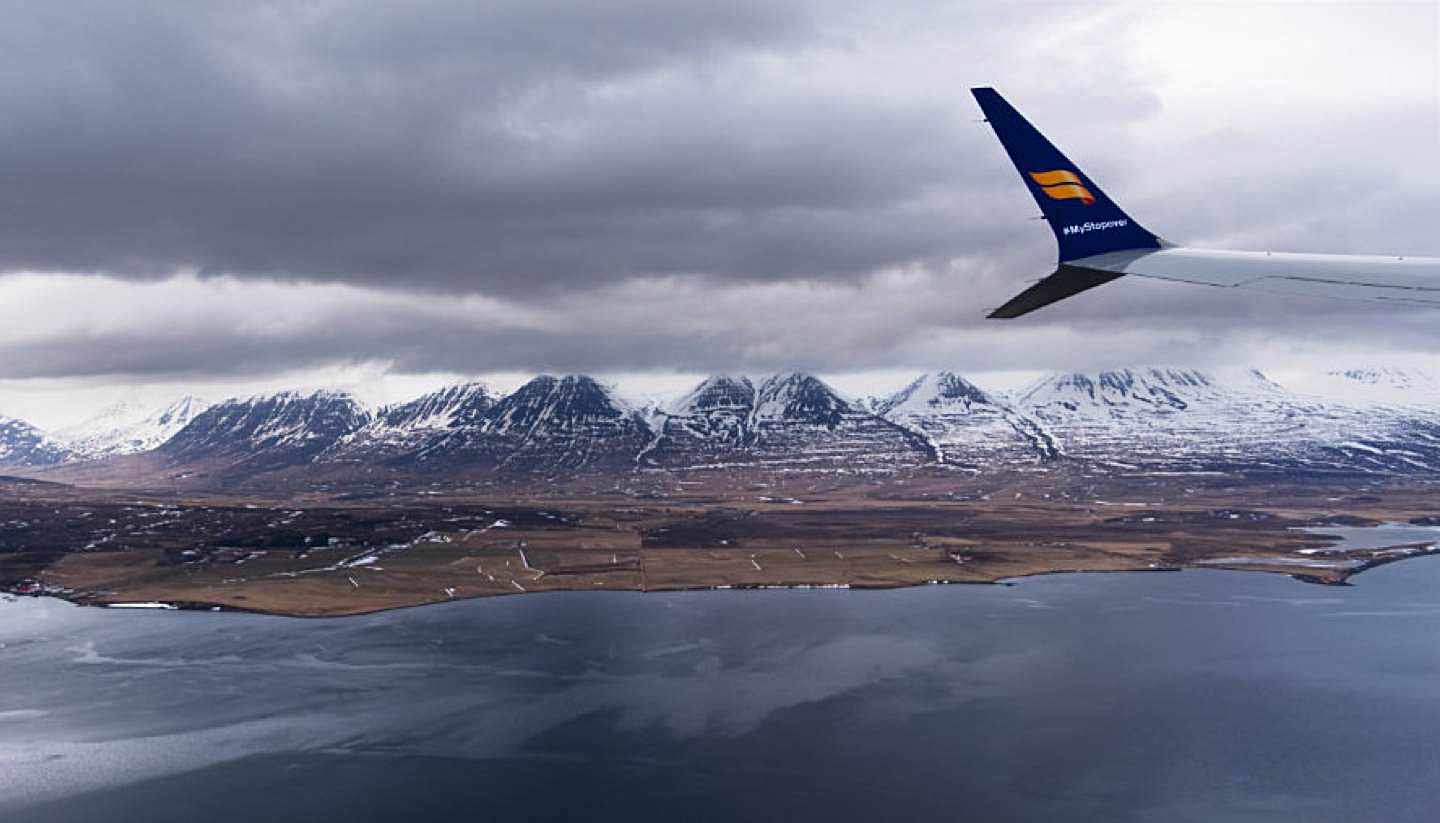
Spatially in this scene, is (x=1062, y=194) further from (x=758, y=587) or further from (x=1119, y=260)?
(x=758, y=587)

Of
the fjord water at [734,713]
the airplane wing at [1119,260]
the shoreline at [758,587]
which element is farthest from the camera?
the shoreline at [758,587]

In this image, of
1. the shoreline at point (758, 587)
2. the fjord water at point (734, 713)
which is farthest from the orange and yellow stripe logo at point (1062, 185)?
the shoreline at point (758, 587)

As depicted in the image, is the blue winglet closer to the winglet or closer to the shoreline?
the winglet

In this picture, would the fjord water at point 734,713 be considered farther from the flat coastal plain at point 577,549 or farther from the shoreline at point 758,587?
the flat coastal plain at point 577,549

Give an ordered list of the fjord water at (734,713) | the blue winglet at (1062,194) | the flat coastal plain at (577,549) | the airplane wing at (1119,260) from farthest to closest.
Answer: the flat coastal plain at (577,549), the fjord water at (734,713), the blue winglet at (1062,194), the airplane wing at (1119,260)

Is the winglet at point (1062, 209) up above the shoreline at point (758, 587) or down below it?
above

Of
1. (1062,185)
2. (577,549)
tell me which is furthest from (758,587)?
(1062,185)
